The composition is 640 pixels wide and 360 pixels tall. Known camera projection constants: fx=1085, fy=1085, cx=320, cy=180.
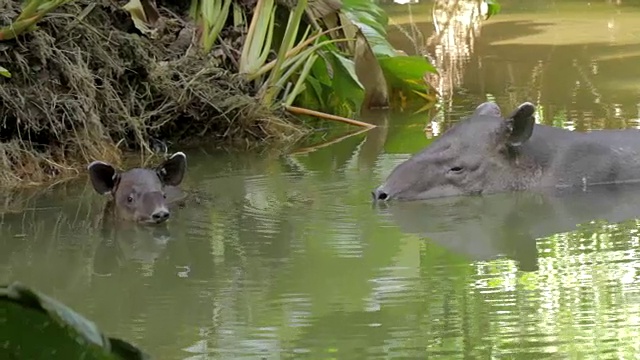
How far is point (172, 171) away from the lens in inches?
225

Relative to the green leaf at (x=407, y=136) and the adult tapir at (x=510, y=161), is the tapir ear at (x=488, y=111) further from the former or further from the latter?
the green leaf at (x=407, y=136)

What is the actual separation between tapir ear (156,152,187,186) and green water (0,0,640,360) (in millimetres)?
171

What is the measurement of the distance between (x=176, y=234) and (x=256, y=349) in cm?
206

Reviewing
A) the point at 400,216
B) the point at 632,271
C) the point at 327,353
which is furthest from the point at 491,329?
the point at 400,216

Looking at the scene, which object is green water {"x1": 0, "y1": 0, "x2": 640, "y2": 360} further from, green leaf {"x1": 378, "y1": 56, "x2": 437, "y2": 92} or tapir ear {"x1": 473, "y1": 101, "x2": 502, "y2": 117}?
green leaf {"x1": 378, "y1": 56, "x2": 437, "y2": 92}

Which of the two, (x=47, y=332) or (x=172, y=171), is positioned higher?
(x=47, y=332)

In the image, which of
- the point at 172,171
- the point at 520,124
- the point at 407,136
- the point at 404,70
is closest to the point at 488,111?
the point at 520,124

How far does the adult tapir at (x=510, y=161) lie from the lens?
219 inches

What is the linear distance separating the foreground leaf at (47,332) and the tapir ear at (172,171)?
16.3 feet

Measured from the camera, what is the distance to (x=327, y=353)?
9.07ft

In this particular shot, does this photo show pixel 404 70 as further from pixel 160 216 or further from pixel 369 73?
pixel 160 216

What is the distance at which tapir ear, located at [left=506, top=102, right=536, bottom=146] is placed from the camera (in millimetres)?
5504

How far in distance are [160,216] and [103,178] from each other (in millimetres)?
634

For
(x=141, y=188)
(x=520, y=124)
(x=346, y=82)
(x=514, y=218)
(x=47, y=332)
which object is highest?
(x=47, y=332)
